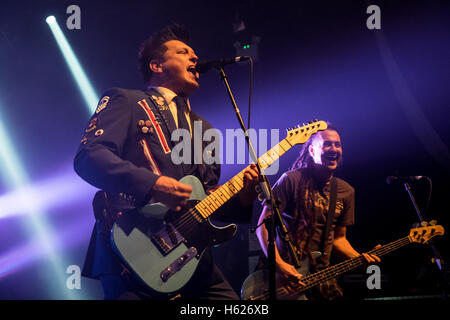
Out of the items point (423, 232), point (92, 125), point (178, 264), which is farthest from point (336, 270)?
point (92, 125)

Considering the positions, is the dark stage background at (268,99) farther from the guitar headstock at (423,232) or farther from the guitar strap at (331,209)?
the guitar strap at (331,209)

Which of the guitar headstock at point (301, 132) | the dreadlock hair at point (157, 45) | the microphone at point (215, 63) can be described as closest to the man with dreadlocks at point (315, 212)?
the guitar headstock at point (301, 132)

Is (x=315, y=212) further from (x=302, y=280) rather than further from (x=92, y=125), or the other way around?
(x=92, y=125)

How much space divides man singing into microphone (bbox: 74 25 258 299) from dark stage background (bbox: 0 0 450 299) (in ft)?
7.20

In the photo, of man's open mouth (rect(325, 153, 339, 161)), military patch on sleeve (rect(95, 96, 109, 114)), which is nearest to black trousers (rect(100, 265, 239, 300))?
military patch on sleeve (rect(95, 96, 109, 114))

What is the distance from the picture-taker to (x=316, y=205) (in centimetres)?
362

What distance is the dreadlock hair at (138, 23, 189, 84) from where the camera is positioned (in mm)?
2793

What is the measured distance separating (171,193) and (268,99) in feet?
10.9

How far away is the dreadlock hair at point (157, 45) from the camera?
279cm

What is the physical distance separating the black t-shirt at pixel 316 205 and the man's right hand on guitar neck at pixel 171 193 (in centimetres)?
166

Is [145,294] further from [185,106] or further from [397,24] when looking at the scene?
[397,24]
